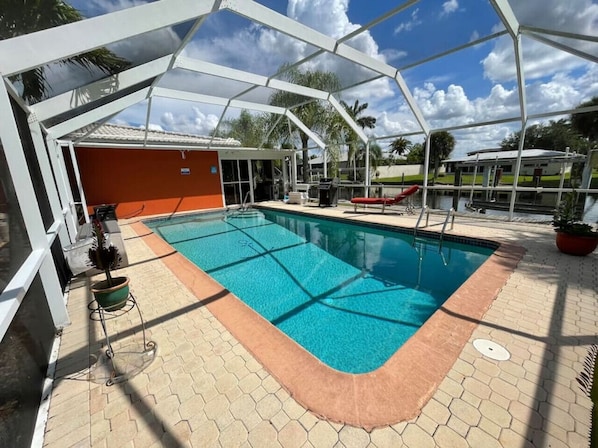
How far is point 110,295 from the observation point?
2.23 m

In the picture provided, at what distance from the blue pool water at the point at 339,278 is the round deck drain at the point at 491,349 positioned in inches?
37.9

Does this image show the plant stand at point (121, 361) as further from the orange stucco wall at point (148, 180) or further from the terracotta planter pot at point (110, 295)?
the orange stucco wall at point (148, 180)

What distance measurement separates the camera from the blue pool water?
334cm

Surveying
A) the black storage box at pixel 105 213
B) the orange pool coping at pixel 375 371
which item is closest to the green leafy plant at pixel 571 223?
the orange pool coping at pixel 375 371

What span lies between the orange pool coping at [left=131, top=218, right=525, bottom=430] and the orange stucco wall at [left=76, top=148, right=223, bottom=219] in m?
9.05

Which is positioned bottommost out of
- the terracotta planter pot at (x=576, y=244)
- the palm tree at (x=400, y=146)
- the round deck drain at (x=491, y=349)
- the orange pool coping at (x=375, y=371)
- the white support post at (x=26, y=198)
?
the round deck drain at (x=491, y=349)

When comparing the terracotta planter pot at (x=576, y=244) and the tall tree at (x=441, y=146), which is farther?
the tall tree at (x=441, y=146)

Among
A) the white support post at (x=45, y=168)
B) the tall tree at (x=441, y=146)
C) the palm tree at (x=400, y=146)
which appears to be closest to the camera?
the white support post at (x=45, y=168)

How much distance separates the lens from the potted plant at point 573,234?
14.5 ft

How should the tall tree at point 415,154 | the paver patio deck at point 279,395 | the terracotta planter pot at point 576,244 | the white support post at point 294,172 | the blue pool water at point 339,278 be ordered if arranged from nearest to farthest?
1. the paver patio deck at point 279,395
2. the blue pool water at point 339,278
3. the terracotta planter pot at point 576,244
4. the white support post at point 294,172
5. the tall tree at point 415,154

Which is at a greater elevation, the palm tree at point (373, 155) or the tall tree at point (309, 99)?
the tall tree at point (309, 99)

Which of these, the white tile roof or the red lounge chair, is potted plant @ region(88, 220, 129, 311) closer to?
the white tile roof

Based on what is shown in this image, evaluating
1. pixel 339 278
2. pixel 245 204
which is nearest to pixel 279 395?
pixel 339 278

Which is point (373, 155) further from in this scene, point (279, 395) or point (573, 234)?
point (279, 395)
